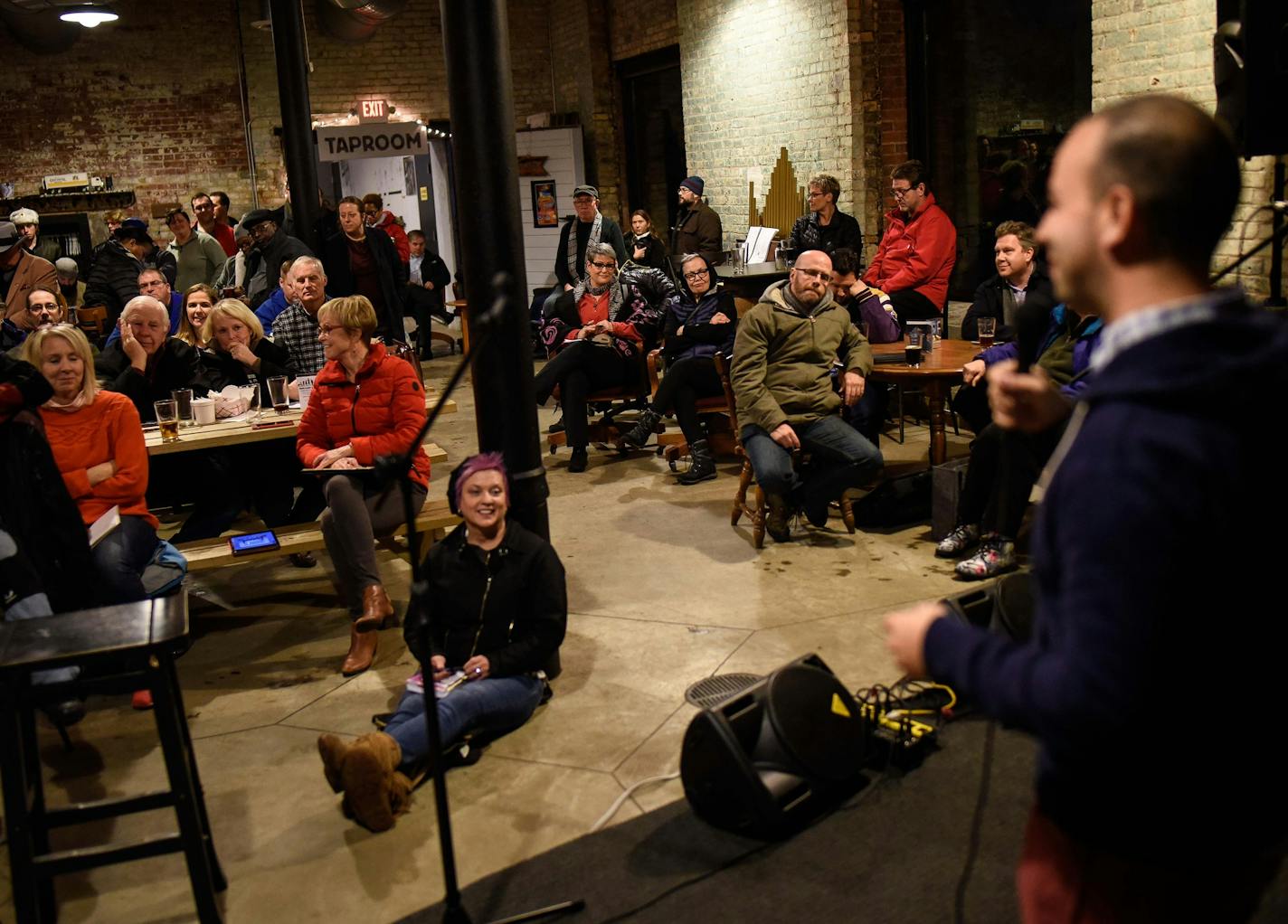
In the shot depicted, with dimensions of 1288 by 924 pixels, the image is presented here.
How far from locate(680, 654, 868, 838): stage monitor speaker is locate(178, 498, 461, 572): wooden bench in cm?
193

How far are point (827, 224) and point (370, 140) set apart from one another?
18.1 ft

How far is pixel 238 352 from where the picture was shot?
5.57 metres

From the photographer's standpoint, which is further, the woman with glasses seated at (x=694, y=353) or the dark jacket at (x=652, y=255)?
the dark jacket at (x=652, y=255)

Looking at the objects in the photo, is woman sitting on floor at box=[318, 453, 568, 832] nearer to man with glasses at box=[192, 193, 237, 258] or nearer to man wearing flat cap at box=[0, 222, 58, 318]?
man wearing flat cap at box=[0, 222, 58, 318]

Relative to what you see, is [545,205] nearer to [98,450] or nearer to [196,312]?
[196,312]

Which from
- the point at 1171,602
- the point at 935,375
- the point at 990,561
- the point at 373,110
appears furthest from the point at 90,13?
the point at 1171,602

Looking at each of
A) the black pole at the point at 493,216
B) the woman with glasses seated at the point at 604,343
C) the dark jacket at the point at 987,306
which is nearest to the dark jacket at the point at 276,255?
the woman with glasses seated at the point at 604,343

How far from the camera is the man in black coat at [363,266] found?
8359 mm

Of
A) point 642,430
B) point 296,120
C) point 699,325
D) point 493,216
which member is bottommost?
point 642,430

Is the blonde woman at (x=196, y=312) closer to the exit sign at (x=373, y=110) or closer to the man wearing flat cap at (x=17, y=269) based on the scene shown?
the man wearing flat cap at (x=17, y=269)

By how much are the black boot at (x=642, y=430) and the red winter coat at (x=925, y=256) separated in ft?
6.16

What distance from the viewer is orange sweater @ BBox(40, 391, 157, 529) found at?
4219mm

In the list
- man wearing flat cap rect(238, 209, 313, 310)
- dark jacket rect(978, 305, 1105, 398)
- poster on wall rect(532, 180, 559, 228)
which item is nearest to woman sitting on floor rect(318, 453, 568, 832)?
dark jacket rect(978, 305, 1105, 398)

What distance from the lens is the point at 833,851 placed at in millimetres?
2988
